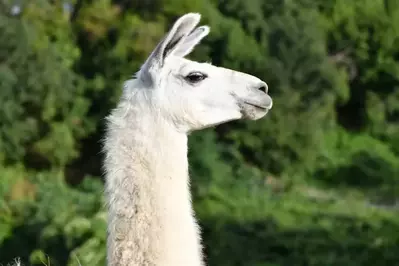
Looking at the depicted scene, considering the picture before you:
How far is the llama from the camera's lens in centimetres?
412

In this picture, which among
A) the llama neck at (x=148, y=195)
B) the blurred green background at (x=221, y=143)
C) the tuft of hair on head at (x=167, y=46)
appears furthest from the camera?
the blurred green background at (x=221, y=143)

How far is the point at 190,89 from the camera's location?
4.45 meters

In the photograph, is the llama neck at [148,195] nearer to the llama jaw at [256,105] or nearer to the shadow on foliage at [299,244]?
the llama jaw at [256,105]

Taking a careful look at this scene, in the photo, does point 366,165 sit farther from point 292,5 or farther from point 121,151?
point 121,151

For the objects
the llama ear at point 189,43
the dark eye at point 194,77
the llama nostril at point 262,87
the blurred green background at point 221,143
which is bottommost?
the dark eye at point 194,77

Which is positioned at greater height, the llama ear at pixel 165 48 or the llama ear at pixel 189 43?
the llama ear at pixel 189 43

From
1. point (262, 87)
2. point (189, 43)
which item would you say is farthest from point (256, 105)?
point (189, 43)

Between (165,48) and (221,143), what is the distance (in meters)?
21.1

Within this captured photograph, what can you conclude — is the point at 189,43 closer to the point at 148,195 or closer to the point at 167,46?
the point at 167,46

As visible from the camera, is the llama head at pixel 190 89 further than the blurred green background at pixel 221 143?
No

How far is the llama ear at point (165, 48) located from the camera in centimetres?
436

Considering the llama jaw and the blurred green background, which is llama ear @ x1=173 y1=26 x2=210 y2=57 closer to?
the llama jaw

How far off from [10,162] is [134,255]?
753 inches

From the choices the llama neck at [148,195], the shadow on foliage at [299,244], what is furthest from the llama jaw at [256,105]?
the shadow on foliage at [299,244]
